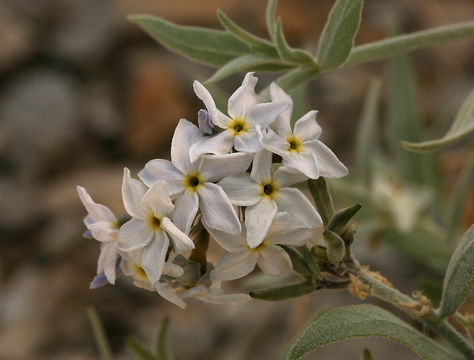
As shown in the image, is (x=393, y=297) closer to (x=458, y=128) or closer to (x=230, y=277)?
(x=230, y=277)

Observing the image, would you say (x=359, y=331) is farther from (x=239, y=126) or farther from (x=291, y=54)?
(x=291, y=54)

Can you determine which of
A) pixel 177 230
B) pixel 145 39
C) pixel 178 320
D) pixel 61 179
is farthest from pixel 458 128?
pixel 145 39

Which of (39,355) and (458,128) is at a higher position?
(458,128)

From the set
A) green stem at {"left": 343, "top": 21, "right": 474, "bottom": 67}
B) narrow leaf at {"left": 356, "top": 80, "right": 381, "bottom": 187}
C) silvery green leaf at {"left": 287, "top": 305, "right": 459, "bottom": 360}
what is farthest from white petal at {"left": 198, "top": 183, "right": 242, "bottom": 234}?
narrow leaf at {"left": 356, "top": 80, "right": 381, "bottom": 187}

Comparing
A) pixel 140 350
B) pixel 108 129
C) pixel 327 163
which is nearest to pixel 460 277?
pixel 327 163

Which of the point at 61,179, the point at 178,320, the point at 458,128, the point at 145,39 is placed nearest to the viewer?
the point at 458,128

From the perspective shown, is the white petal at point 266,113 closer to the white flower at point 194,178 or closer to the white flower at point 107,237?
the white flower at point 194,178

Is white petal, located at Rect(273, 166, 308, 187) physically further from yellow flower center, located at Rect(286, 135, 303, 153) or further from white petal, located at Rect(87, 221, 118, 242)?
white petal, located at Rect(87, 221, 118, 242)

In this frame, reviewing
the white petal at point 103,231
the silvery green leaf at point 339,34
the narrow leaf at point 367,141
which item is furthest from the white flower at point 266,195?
the narrow leaf at point 367,141
